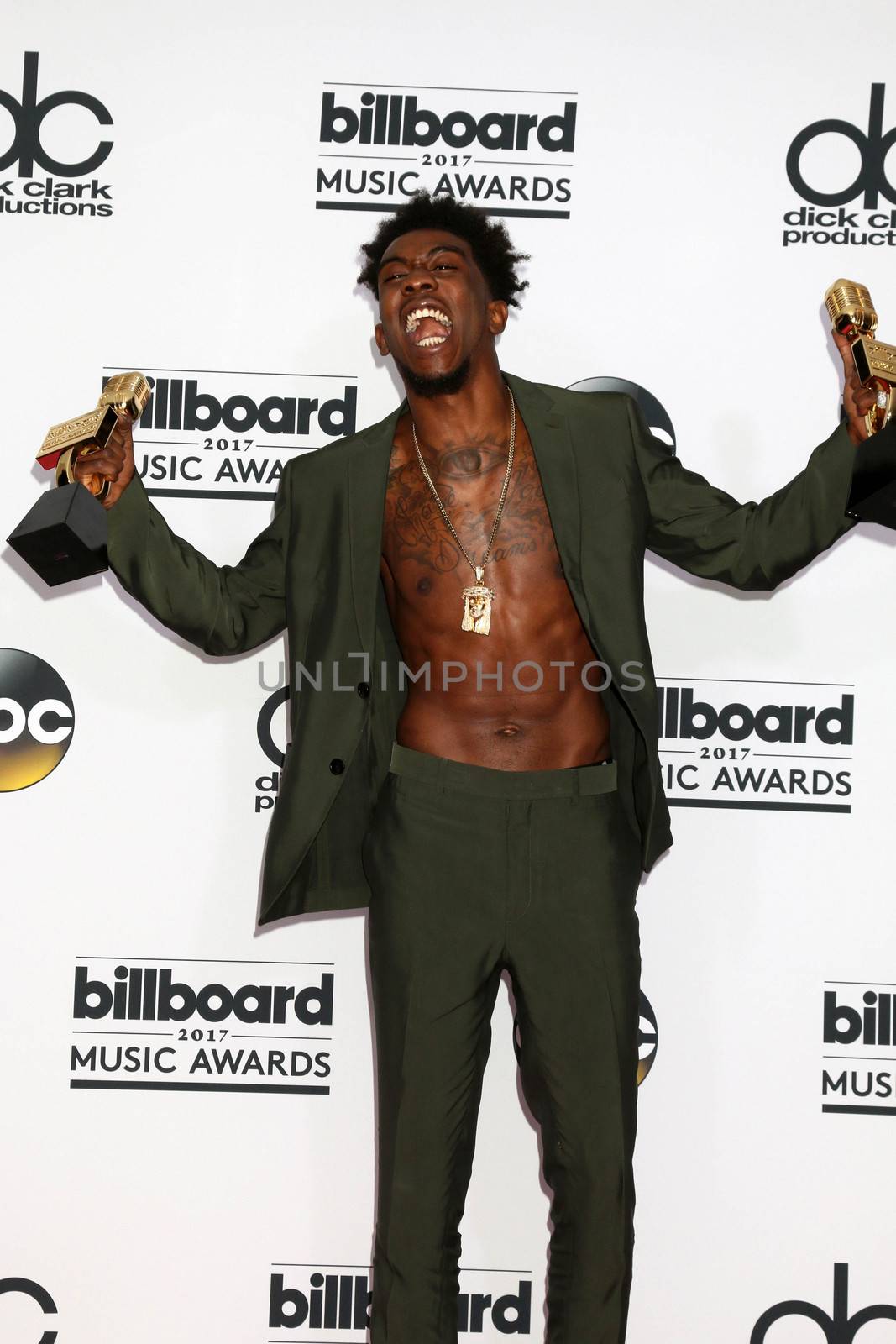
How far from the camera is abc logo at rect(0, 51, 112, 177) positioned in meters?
3.30

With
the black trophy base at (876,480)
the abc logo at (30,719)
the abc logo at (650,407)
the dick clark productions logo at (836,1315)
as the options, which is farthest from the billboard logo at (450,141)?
the dick clark productions logo at (836,1315)

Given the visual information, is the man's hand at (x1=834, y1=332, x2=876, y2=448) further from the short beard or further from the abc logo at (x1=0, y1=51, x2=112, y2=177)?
the abc logo at (x1=0, y1=51, x2=112, y2=177)

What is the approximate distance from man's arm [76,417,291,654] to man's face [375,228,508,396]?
410mm

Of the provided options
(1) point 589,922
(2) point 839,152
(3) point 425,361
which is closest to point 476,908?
(1) point 589,922

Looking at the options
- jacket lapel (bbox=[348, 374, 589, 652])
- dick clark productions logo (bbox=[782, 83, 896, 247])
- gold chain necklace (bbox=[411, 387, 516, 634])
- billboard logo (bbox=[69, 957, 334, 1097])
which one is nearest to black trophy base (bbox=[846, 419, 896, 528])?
jacket lapel (bbox=[348, 374, 589, 652])

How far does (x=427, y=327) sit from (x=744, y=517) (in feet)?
2.60

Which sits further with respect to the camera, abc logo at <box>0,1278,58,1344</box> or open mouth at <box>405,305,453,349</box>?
abc logo at <box>0,1278,58,1344</box>

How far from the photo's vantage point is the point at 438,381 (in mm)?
2744

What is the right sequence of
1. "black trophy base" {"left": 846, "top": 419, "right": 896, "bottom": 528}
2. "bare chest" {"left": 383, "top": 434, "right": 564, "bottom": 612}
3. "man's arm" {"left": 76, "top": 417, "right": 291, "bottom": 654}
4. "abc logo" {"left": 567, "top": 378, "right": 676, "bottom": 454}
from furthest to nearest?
1. "abc logo" {"left": 567, "top": 378, "right": 676, "bottom": 454}
2. "bare chest" {"left": 383, "top": 434, "right": 564, "bottom": 612}
3. "man's arm" {"left": 76, "top": 417, "right": 291, "bottom": 654}
4. "black trophy base" {"left": 846, "top": 419, "right": 896, "bottom": 528}

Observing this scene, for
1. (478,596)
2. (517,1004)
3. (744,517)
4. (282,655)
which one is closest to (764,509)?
(744,517)

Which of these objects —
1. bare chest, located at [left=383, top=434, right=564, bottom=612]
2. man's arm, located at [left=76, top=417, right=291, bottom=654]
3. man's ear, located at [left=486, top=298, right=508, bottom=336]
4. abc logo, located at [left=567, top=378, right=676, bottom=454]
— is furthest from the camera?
abc logo, located at [left=567, top=378, right=676, bottom=454]

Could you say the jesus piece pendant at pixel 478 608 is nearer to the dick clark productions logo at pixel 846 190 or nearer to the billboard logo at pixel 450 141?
the billboard logo at pixel 450 141

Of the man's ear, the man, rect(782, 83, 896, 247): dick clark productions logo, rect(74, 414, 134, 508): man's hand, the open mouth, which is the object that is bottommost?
the man

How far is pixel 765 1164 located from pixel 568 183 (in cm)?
262
